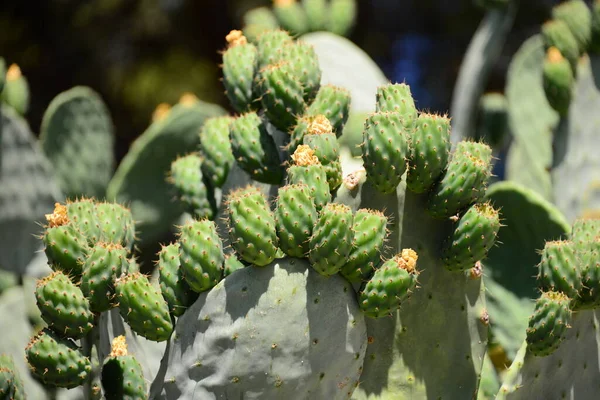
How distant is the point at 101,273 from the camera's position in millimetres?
2570

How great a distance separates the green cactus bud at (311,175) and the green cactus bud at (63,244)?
560 millimetres

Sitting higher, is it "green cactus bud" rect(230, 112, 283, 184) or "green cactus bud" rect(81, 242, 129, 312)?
"green cactus bud" rect(230, 112, 283, 184)

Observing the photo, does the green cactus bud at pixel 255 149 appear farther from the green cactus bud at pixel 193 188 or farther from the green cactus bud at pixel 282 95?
the green cactus bud at pixel 193 188

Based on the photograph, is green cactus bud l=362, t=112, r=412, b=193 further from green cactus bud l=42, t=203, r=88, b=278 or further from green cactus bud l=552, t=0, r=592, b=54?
green cactus bud l=552, t=0, r=592, b=54

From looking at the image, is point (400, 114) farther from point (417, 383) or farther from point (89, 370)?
point (89, 370)

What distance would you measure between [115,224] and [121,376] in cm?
45

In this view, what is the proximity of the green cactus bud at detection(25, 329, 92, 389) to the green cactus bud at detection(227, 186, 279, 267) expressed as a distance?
0.49 metres

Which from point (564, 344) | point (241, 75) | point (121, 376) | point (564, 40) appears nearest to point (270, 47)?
point (241, 75)

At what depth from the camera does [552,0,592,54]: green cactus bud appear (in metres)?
3.96

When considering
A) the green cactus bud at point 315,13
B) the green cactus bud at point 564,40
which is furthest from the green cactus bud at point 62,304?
the green cactus bud at point 315,13

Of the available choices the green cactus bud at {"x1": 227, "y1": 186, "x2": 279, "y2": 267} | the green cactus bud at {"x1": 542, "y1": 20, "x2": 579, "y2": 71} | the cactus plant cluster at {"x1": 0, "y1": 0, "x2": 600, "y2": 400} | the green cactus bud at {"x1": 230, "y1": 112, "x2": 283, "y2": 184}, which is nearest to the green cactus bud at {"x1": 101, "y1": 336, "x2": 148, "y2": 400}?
the cactus plant cluster at {"x1": 0, "y1": 0, "x2": 600, "y2": 400}

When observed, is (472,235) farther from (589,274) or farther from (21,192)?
(21,192)

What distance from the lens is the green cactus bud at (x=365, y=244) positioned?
2.42 meters

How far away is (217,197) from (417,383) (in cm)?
92
